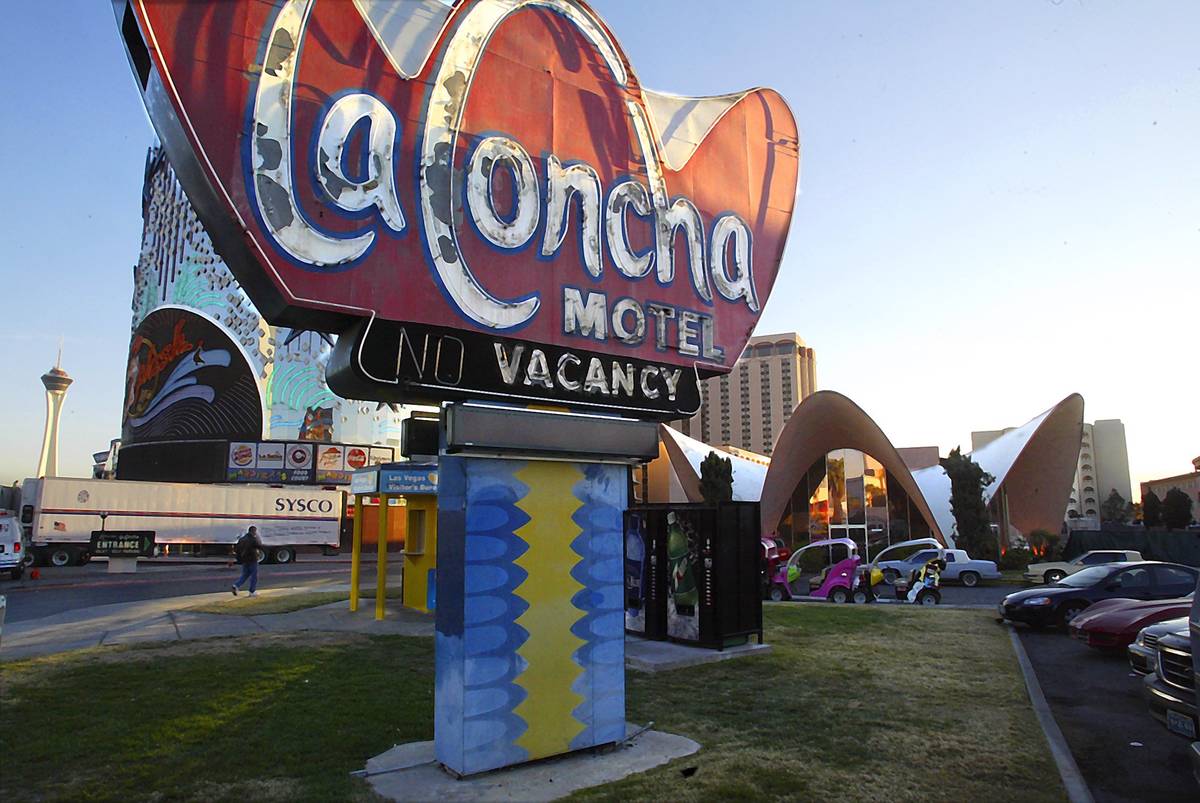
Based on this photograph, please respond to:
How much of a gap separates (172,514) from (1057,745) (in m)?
39.7

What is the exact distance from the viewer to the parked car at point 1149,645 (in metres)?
8.42

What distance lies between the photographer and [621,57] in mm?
8078

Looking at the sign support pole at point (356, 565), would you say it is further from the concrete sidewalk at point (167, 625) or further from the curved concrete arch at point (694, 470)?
the curved concrete arch at point (694, 470)

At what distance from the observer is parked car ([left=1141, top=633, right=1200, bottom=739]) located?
659cm

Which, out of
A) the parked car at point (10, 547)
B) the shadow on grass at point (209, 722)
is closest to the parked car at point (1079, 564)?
the shadow on grass at point (209, 722)

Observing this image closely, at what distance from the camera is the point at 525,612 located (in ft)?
21.3

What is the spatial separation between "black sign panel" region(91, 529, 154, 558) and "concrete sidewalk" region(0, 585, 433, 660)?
49.2ft

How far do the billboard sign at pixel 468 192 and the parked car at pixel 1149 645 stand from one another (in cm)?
567

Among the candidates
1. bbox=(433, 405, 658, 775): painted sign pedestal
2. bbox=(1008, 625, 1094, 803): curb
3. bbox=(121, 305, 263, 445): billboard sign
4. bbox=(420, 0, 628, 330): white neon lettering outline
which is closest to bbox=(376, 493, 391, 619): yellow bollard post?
bbox=(433, 405, 658, 775): painted sign pedestal

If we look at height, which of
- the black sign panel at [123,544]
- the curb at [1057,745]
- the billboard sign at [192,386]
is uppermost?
the billboard sign at [192,386]

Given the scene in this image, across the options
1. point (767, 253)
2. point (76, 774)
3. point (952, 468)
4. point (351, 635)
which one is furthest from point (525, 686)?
point (952, 468)

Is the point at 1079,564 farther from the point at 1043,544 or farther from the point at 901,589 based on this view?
the point at 1043,544

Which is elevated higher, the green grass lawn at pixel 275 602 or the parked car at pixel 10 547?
the parked car at pixel 10 547

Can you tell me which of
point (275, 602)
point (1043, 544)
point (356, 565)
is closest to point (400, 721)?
point (356, 565)
